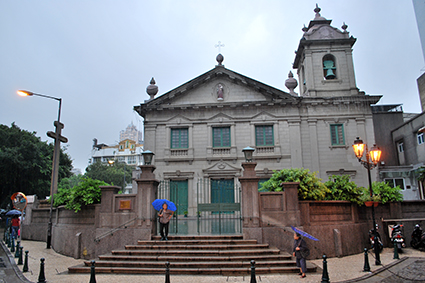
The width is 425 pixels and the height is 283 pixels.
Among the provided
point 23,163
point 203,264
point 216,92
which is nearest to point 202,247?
point 203,264

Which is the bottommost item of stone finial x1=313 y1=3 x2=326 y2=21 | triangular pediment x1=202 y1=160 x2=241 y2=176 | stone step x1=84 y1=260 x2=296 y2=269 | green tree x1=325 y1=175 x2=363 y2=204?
stone step x1=84 y1=260 x2=296 y2=269

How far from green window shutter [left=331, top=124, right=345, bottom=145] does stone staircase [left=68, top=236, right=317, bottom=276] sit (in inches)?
607

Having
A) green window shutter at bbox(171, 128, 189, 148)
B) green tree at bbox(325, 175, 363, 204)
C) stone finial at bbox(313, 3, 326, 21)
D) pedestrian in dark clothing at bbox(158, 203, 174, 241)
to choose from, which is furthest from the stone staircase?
stone finial at bbox(313, 3, 326, 21)

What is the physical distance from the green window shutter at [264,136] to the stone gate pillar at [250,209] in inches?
478

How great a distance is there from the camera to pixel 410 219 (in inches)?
597

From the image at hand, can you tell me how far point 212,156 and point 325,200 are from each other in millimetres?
12312

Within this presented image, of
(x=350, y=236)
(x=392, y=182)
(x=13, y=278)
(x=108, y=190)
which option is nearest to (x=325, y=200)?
(x=350, y=236)

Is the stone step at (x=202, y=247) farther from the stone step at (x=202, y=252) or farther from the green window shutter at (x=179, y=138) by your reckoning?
the green window shutter at (x=179, y=138)

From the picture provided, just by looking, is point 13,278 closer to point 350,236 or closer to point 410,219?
point 350,236

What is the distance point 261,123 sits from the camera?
26.1 meters

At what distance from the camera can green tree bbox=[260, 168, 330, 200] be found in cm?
1414

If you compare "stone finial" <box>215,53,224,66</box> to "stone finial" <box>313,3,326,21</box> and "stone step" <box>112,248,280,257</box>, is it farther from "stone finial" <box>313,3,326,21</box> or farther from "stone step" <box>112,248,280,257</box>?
"stone step" <box>112,248,280,257</box>

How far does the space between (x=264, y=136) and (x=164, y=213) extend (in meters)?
14.6

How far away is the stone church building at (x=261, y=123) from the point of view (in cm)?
2533
